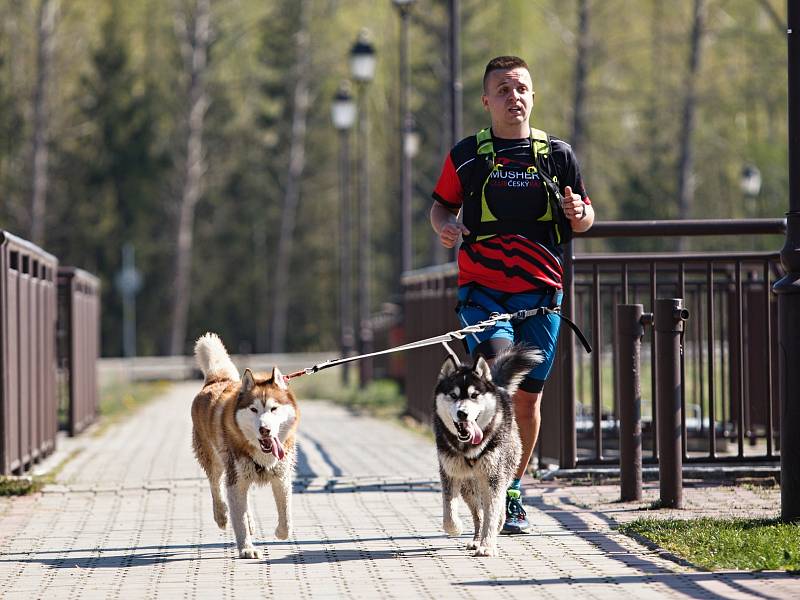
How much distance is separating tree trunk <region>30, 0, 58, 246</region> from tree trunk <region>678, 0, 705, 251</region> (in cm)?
1984

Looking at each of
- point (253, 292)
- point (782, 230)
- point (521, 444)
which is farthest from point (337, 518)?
point (253, 292)

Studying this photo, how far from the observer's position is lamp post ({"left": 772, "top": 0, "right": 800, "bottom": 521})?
26.2 ft

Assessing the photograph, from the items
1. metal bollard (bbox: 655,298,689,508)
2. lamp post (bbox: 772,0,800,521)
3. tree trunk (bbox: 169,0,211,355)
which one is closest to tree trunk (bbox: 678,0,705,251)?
tree trunk (bbox: 169,0,211,355)

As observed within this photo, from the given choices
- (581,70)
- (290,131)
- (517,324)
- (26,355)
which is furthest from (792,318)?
(290,131)

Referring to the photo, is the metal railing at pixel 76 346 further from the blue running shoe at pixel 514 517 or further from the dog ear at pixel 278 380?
the dog ear at pixel 278 380

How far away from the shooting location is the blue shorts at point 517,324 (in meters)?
7.96

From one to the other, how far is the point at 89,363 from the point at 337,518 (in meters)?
9.96

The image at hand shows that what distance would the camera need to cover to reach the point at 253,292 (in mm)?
68438

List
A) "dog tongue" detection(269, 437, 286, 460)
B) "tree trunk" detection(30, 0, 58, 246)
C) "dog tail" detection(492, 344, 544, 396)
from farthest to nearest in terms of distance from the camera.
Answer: "tree trunk" detection(30, 0, 58, 246), "dog tail" detection(492, 344, 544, 396), "dog tongue" detection(269, 437, 286, 460)

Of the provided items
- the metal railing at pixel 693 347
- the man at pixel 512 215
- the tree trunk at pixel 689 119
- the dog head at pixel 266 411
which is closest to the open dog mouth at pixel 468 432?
the man at pixel 512 215

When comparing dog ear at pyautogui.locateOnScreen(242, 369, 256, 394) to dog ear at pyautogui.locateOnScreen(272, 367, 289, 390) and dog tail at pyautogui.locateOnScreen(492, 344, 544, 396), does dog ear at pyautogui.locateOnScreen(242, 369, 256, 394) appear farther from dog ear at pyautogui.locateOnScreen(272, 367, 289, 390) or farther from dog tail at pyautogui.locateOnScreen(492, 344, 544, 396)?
dog tail at pyautogui.locateOnScreen(492, 344, 544, 396)

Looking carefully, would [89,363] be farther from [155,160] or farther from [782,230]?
[155,160]

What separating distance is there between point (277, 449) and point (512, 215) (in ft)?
5.43

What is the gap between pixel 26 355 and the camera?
11.8 meters
